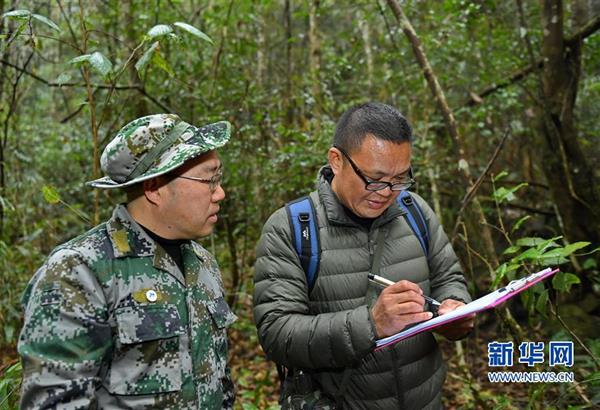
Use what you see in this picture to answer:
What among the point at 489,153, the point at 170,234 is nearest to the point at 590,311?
the point at 489,153

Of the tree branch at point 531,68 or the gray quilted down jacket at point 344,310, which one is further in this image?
the tree branch at point 531,68

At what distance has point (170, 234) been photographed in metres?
1.84

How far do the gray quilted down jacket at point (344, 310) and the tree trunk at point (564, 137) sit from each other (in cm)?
360

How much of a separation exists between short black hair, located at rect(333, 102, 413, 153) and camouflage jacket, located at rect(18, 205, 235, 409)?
0.89m

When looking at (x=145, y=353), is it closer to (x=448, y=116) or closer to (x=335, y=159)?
(x=335, y=159)

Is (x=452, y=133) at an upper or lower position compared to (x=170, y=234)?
upper

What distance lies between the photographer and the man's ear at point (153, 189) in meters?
1.80

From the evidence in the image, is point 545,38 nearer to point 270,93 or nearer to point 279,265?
point 270,93

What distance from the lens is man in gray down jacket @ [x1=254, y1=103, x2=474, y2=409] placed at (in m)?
2.02

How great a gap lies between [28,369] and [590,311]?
606cm

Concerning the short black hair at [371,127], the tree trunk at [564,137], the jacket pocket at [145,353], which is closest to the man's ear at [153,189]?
the jacket pocket at [145,353]

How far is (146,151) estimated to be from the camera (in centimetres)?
178

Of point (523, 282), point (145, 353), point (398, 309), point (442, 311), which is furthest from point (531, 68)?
point (145, 353)

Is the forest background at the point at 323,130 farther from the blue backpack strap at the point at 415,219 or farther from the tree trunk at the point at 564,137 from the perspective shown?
the blue backpack strap at the point at 415,219
